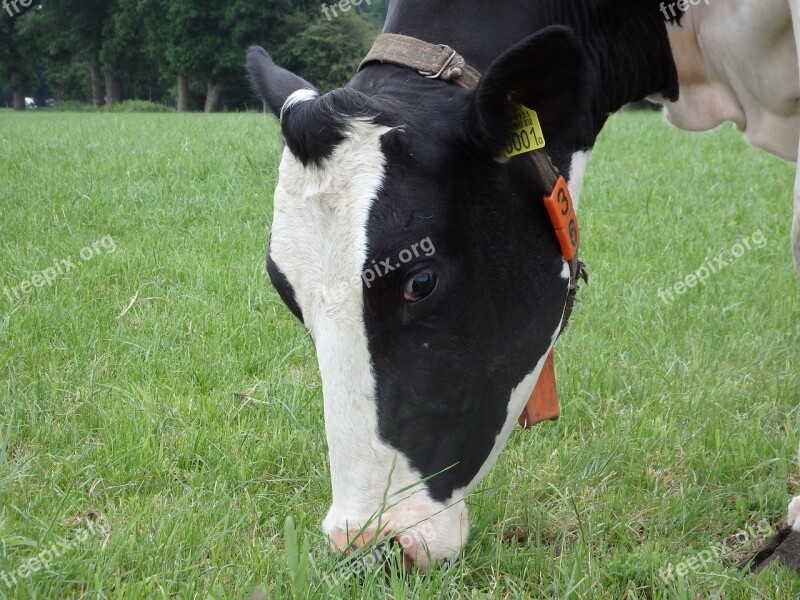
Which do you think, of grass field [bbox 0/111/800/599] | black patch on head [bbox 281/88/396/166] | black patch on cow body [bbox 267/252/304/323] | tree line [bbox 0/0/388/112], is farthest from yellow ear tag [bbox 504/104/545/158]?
tree line [bbox 0/0/388/112]

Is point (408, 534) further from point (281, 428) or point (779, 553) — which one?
point (281, 428)

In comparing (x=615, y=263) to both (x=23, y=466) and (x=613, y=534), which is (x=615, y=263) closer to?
(x=613, y=534)

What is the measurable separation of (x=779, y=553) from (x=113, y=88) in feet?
170

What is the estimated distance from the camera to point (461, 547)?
83.0 inches

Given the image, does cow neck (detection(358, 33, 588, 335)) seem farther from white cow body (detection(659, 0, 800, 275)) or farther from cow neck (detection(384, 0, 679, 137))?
white cow body (detection(659, 0, 800, 275))

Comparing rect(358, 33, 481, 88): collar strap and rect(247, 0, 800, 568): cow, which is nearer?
rect(247, 0, 800, 568): cow

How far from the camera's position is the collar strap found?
2096 millimetres

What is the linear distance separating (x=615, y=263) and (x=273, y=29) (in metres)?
37.6

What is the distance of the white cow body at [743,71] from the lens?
7.88 ft

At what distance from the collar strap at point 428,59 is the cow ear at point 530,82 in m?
0.16

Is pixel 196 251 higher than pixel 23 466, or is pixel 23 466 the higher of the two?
pixel 23 466

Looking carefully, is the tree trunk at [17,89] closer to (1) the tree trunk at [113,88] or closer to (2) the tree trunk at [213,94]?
(1) the tree trunk at [113,88]

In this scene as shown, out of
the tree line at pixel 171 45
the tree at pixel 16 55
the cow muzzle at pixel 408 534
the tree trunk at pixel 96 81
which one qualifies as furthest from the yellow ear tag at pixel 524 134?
the tree at pixel 16 55

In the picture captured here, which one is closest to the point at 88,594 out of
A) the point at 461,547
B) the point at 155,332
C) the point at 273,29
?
the point at 461,547
